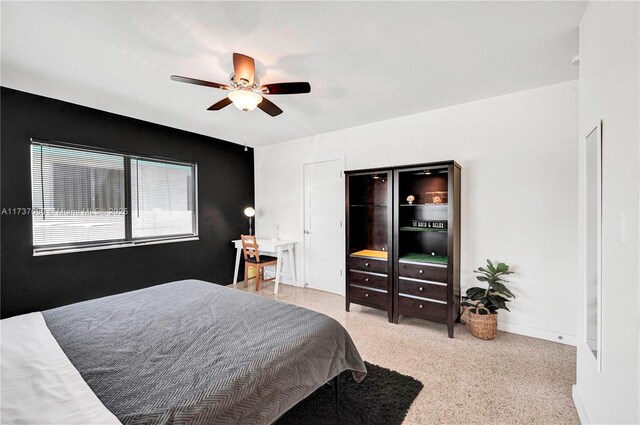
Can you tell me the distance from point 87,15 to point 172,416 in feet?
7.51

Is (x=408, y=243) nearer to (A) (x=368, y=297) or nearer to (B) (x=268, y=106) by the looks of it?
(A) (x=368, y=297)

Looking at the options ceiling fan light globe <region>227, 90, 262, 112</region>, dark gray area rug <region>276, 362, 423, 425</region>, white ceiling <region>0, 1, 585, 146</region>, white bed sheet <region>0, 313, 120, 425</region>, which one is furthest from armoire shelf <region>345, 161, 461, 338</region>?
white bed sheet <region>0, 313, 120, 425</region>

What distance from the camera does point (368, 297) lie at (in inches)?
131

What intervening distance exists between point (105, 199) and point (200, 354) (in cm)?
299

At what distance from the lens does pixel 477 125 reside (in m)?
3.05

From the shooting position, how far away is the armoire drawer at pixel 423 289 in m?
2.82

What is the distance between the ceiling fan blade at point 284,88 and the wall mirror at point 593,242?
1.76 m

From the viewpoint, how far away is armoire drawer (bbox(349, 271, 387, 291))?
3.20 m

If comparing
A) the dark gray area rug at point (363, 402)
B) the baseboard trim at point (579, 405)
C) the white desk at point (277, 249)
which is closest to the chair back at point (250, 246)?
the white desk at point (277, 249)

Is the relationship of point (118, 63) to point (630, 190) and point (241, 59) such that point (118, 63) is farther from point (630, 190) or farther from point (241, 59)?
point (630, 190)

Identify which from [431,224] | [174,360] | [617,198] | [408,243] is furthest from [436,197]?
[174,360]

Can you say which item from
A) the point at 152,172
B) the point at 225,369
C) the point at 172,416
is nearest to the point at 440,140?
the point at 225,369

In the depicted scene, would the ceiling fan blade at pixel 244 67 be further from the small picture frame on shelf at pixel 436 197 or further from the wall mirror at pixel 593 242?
the small picture frame on shelf at pixel 436 197

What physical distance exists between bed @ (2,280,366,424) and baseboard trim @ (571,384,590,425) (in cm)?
132
